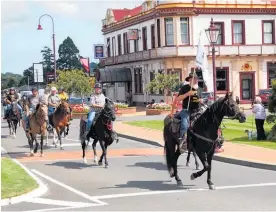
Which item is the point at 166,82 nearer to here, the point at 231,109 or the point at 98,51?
the point at 98,51

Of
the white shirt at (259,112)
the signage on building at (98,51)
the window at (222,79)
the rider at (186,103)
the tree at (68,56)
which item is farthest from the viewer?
the tree at (68,56)

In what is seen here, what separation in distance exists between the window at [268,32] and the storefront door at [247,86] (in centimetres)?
358

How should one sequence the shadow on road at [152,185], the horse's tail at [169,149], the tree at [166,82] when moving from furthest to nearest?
the tree at [166,82] < the horse's tail at [169,149] < the shadow on road at [152,185]

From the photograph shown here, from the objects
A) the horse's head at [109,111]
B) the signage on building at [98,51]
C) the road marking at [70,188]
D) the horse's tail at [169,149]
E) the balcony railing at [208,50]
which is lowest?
the road marking at [70,188]

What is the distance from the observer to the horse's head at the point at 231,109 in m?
12.8

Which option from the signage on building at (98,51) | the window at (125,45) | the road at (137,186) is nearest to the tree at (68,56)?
the signage on building at (98,51)

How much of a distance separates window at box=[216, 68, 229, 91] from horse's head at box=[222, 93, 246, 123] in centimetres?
4098

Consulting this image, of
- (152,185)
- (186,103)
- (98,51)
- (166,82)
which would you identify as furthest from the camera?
(98,51)

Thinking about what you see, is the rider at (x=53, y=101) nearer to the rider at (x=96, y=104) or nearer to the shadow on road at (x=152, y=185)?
the rider at (x=96, y=104)

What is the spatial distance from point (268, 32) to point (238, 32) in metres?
2.96

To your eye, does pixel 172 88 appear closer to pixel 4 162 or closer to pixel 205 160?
pixel 4 162

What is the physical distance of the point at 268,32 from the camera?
5509 cm

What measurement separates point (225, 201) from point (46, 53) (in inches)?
3824

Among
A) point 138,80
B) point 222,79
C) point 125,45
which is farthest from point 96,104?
point 125,45
